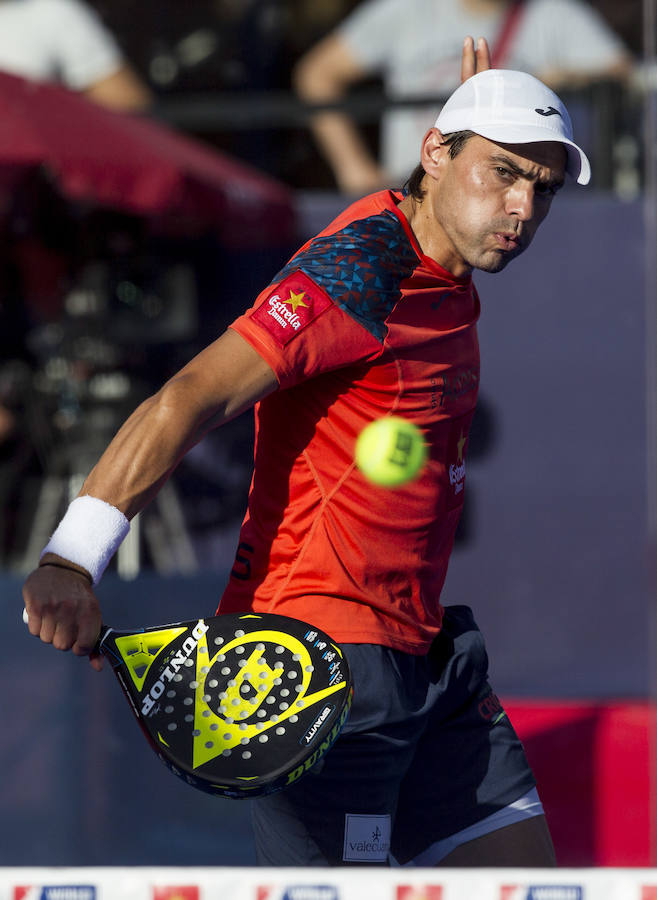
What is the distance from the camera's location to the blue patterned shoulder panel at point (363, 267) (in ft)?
7.43

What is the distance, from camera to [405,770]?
2537 millimetres

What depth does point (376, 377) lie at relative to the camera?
2.37 m

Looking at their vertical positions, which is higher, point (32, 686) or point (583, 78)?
point (583, 78)

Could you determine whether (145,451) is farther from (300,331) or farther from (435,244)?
(435,244)

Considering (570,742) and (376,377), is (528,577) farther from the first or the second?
(376,377)

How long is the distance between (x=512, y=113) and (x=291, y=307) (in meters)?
0.63

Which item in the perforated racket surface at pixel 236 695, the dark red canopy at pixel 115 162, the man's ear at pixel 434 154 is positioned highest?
the dark red canopy at pixel 115 162


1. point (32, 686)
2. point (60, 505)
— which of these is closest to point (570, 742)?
point (32, 686)

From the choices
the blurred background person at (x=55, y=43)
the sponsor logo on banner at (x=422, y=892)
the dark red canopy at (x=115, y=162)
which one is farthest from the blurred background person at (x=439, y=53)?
the sponsor logo on banner at (x=422, y=892)

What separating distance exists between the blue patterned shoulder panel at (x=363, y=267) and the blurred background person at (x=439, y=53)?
439 centimetres

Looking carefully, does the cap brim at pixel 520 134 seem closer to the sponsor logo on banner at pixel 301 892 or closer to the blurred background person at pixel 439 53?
the sponsor logo on banner at pixel 301 892

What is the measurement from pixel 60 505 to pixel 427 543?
3.94 metres

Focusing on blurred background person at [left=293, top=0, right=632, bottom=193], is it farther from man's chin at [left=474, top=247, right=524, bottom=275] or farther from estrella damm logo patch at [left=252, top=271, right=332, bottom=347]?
estrella damm logo patch at [left=252, top=271, right=332, bottom=347]

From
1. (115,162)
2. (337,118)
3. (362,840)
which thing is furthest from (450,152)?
(337,118)
